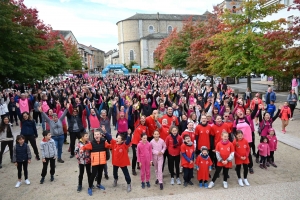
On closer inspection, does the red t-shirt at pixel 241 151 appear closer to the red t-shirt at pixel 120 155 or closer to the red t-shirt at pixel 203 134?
the red t-shirt at pixel 203 134

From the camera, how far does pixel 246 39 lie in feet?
54.0

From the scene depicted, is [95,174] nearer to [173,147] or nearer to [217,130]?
[173,147]

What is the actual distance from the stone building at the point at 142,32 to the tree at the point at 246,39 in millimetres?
52146

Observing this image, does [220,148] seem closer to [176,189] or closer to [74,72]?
[176,189]

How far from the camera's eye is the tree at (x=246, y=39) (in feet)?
53.5

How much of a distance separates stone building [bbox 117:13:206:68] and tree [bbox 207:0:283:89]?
52.1 m

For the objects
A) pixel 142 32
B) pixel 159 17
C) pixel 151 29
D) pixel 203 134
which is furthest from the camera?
pixel 151 29

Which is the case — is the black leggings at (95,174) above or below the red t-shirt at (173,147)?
below

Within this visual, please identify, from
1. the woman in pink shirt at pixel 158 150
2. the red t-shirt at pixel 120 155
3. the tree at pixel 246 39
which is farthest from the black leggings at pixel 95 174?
the tree at pixel 246 39

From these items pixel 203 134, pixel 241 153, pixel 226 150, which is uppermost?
pixel 203 134

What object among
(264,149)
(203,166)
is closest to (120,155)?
(203,166)

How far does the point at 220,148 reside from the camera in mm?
5910

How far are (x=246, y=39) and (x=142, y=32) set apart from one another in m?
57.9

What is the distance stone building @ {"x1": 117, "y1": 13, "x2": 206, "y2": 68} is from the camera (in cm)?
6969
